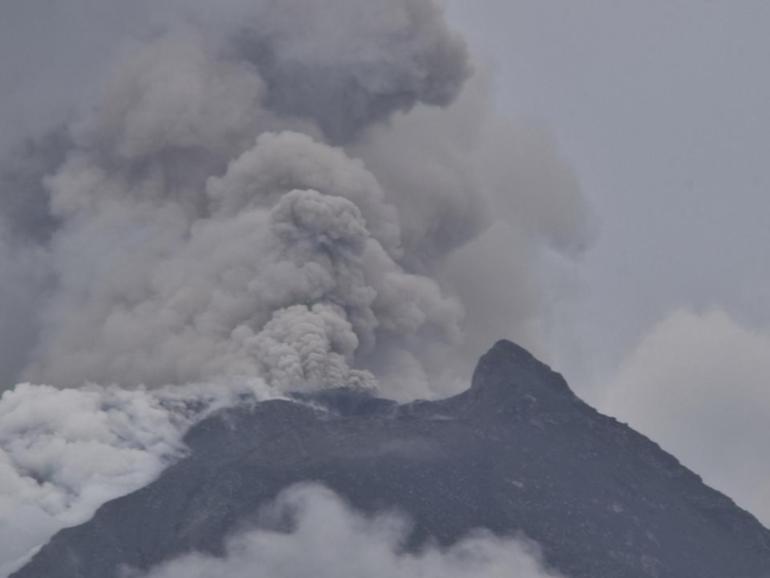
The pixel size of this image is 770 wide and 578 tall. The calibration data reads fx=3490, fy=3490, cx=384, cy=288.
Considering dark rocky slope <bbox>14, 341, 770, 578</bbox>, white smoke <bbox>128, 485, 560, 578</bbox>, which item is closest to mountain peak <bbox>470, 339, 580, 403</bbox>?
dark rocky slope <bbox>14, 341, 770, 578</bbox>

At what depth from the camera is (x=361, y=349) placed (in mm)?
137875

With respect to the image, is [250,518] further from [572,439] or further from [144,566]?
[572,439]

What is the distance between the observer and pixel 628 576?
130m

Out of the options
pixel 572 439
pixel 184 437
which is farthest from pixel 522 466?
pixel 184 437

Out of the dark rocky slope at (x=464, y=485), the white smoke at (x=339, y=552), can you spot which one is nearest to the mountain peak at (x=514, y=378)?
the dark rocky slope at (x=464, y=485)

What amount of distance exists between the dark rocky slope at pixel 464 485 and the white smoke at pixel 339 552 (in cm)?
62

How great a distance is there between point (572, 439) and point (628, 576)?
9.66 meters

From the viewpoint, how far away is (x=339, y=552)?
131m

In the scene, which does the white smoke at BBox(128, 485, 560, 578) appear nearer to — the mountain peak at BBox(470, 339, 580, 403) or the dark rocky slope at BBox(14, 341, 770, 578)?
the dark rocky slope at BBox(14, 341, 770, 578)

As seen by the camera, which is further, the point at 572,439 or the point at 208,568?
the point at 572,439

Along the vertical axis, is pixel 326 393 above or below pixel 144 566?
above

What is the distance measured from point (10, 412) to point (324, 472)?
12.6m

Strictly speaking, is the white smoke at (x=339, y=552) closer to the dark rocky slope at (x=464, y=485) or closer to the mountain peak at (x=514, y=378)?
the dark rocky slope at (x=464, y=485)

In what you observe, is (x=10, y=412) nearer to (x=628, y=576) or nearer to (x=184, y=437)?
(x=184, y=437)
